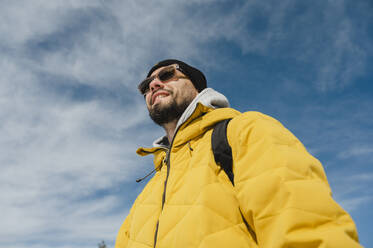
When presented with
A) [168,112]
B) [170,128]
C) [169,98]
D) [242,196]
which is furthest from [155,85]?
[242,196]

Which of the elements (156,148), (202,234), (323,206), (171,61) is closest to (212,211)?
(202,234)

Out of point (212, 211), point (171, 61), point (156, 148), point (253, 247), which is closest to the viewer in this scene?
point (253, 247)

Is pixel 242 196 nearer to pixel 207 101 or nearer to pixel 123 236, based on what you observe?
pixel 207 101

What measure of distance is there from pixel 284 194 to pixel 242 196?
31 centimetres

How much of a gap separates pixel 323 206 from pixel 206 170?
2.99 ft

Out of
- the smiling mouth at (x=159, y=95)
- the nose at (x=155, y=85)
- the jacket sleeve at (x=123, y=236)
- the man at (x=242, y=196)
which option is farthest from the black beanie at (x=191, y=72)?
the jacket sleeve at (x=123, y=236)

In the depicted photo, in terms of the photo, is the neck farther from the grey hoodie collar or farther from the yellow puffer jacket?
the yellow puffer jacket

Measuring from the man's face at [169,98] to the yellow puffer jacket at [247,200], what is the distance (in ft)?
3.43

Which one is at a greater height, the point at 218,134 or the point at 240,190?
the point at 218,134

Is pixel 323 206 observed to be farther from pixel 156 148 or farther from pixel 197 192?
pixel 156 148

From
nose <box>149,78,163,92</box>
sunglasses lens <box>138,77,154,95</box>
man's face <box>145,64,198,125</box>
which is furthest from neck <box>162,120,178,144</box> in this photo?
sunglasses lens <box>138,77,154,95</box>

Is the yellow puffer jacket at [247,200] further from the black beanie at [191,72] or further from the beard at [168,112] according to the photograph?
the black beanie at [191,72]

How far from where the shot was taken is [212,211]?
5.81ft

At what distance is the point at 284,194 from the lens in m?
1.42
